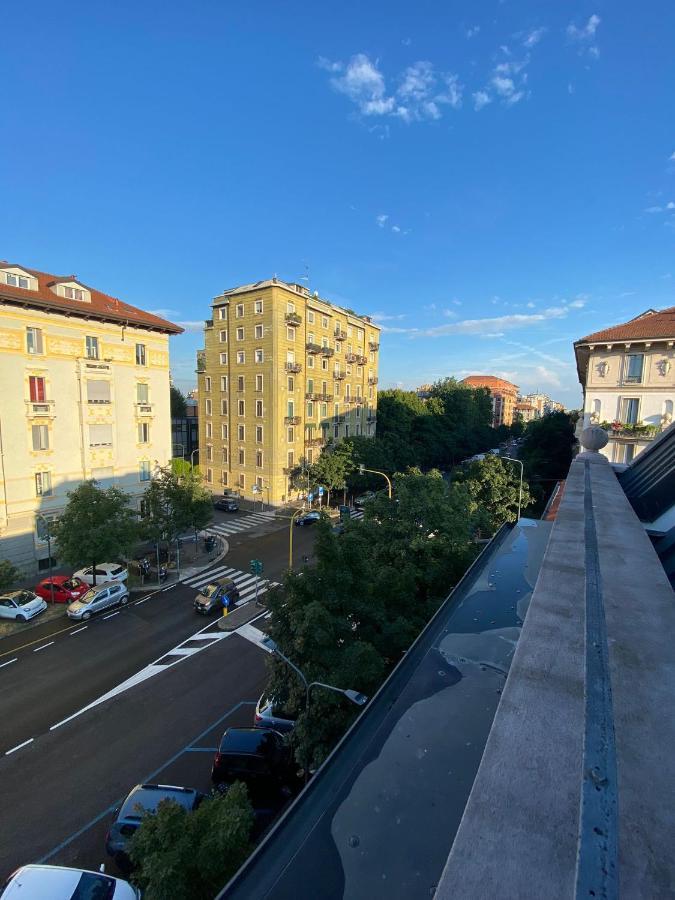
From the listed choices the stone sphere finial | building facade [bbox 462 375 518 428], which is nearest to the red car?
the stone sphere finial

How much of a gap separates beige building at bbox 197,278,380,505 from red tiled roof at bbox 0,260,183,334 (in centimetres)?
1284

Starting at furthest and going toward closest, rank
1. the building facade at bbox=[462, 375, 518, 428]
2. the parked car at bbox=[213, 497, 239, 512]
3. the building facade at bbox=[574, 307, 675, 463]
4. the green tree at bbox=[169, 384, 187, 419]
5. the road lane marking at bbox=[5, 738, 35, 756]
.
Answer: the building facade at bbox=[462, 375, 518, 428] → the green tree at bbox=[169, 384, 187, 419] → the parked car at bbox=[213, 497, 239, 512] → the building facade at bbox=[574, 307, 675, 463] → the road lane marking at bbox=[5, 738, 35, 756]

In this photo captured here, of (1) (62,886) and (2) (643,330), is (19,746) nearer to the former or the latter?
(1) (62,886)

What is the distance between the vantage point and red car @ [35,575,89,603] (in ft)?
80.1

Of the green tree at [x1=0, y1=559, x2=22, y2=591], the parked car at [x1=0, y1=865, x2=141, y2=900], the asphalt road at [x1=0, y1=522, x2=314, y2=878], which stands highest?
the green tree at [x1=0, y1=559, x2=22, y2=591]

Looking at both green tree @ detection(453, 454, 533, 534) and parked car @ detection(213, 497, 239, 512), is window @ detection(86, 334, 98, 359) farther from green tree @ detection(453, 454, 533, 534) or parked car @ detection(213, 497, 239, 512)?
green tree @ detection(453, 454, 533, 534)

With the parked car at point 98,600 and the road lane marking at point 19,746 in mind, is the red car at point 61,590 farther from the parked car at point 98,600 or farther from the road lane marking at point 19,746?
the road lane marking at point 19,746

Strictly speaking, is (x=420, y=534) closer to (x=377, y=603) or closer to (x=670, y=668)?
(x=377, y=603)

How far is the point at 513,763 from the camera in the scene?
241 centimetres

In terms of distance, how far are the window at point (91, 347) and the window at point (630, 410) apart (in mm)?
36543

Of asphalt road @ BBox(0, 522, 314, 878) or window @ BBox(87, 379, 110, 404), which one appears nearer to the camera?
asphalt road @ BBox(0, 522, 314, 878)

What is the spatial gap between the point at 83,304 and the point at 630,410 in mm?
37965

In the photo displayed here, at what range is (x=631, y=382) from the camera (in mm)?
30438

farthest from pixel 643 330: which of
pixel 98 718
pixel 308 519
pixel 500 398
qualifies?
pixel 500 398
